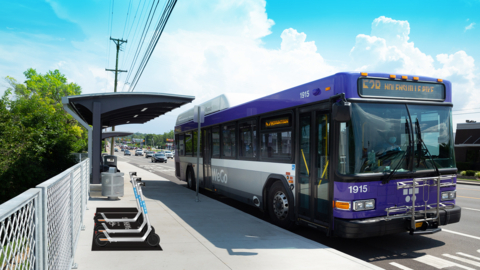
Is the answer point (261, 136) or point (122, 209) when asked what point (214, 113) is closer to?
point (261, 136)

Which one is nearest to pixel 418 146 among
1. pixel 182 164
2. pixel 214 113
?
pixel 214 113

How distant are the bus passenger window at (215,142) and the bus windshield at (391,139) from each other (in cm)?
607

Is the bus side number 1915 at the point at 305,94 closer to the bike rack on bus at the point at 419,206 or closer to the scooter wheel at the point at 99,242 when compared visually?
the bike rack on bus at the point at 419,206

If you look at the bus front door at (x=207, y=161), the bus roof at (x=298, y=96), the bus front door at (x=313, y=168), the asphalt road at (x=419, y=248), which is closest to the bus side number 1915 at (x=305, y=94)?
the bus roof at (x=298, y=96)

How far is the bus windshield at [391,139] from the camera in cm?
602

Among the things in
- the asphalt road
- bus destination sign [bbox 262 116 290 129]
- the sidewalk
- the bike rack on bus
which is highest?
bus destination sign [bbox 262 116 290 129]

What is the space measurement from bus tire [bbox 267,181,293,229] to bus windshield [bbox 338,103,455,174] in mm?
1923

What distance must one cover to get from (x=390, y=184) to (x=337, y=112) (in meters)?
1.61

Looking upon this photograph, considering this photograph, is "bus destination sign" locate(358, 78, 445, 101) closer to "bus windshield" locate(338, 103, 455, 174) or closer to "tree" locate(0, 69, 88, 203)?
"bus windshield" locate(338, 103, 455, 174)

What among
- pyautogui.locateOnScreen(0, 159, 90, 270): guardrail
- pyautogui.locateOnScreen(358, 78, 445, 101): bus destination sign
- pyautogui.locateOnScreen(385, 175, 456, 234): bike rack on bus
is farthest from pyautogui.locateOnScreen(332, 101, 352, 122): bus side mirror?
pyautogui.locateOnScreen(0, 159, 90, 270): guardrail

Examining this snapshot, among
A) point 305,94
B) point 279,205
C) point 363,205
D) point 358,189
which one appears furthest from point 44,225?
point 279,205

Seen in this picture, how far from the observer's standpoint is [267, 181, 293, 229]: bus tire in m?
7.57

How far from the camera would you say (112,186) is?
11.2 m

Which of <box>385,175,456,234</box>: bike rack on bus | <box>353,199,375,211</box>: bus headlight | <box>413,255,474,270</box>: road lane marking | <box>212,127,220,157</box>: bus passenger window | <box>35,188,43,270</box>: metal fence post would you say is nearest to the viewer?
<box>35,188,43,270</box>: metal fence post
